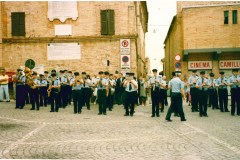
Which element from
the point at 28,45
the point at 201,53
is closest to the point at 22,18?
the point at 28,45

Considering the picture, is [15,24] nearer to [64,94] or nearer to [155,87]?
[64,94]

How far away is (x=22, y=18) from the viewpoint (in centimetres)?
2608

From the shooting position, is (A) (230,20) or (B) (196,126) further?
(A) (230,20)

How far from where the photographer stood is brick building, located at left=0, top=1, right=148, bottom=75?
25.6 metres

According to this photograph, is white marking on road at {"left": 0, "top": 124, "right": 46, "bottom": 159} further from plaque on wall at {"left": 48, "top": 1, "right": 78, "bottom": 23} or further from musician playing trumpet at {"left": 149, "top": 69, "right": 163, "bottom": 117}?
plaque on wall at {"left": 48, "top": 1, "right": 78, "bottom": 23}

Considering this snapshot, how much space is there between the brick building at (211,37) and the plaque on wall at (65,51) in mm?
10129

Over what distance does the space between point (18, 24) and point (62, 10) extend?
138 inches

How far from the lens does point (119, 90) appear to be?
20.5 m

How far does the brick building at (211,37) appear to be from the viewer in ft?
102

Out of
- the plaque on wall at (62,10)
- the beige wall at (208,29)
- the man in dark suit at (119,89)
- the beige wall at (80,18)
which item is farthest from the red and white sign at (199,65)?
the man in dark suit at (119,89)

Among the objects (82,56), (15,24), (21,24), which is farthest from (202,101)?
(15,24)

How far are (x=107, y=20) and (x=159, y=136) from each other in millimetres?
17172

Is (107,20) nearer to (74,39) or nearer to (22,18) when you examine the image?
(74,39)

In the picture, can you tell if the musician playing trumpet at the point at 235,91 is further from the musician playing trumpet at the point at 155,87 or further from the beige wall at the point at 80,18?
the beige wall at the point at 80,18
